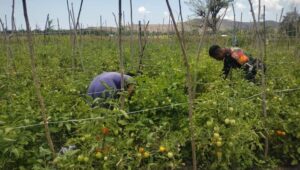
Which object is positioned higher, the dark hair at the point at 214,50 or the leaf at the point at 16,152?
the dark hair at the point at 214,50

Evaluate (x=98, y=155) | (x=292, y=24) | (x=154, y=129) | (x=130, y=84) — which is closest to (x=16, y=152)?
(x=98, y=155)

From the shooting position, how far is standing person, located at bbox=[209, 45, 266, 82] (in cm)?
433

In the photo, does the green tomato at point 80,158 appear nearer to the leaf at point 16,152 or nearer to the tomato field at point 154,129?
the tomato field at point 154,129

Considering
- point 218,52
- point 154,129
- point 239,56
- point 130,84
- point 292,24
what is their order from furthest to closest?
point 292,24
point 218,52
point 239,56
point 130,84
point 154,129

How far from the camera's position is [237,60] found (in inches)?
177

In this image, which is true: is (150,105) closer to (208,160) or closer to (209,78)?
(208,160)

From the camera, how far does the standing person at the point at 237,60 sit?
4332mm

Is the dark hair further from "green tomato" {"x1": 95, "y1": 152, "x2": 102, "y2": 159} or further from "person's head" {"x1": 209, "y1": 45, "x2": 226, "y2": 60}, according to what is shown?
"green tomato" {"x1": 95, "y1": 152, "x2": 102, "y2": 159}

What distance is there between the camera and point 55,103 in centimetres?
265

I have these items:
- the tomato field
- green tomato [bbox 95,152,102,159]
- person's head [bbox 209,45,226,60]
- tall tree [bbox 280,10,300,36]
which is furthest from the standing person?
tall tree [bbox 280,10,300,36]

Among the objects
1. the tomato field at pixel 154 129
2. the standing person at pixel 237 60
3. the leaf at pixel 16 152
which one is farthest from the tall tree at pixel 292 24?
the leaf at pixel 16 152

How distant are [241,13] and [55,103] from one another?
8.31 meters

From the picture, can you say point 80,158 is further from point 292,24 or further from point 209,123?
point 292,24

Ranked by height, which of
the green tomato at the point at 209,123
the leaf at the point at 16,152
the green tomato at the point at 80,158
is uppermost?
the leaf at the point at 16,152
